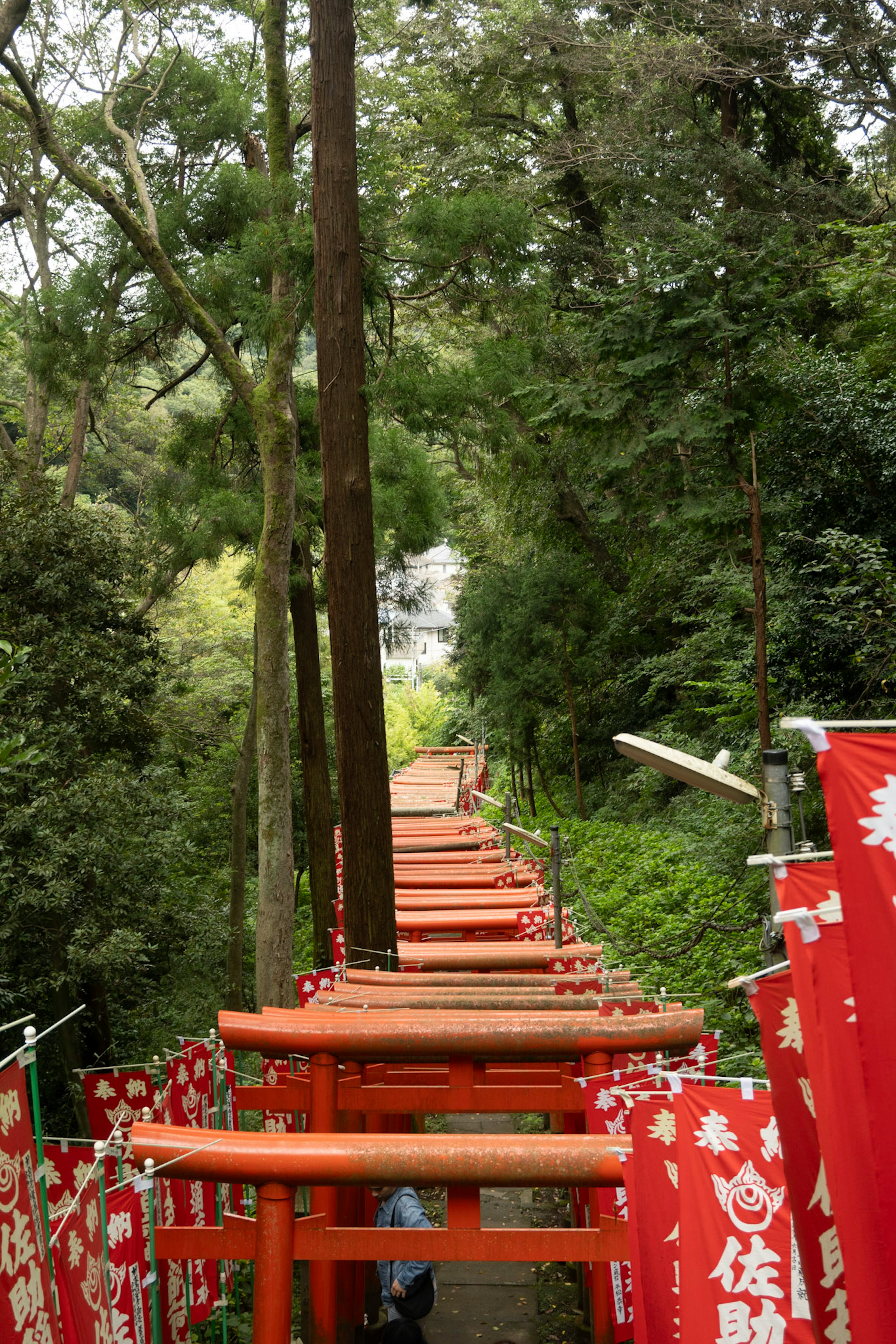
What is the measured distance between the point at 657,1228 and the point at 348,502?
4.99 metres

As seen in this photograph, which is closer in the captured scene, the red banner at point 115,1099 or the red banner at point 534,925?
the red banner at point 115,1099

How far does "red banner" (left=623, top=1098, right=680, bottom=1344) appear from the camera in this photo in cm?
351

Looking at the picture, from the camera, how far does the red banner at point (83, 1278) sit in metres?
3.42

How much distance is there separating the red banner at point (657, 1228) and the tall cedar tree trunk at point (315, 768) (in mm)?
10181

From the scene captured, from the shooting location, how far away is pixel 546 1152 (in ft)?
11.0

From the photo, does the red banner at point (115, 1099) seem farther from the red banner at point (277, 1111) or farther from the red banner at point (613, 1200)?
the red banner at point (613, 1200)

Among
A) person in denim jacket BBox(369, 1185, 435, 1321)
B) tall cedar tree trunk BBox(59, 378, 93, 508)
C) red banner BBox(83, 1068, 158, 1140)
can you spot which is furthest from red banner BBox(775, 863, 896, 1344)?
tall cedar tree trunk BBox(59, 378, 93, 508)

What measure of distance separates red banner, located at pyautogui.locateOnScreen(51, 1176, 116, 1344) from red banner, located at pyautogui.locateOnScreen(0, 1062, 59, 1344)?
2.32 feet

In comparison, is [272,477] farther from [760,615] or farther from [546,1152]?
[546,1152]

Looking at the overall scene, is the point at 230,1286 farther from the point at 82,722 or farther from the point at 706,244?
the point at 706,244

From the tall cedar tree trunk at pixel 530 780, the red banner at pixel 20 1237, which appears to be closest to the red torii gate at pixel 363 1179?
the red banner at pixel 20 1237

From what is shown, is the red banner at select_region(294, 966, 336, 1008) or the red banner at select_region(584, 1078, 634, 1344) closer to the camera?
the red banner at select_region(584, 1078, 634, 1344)

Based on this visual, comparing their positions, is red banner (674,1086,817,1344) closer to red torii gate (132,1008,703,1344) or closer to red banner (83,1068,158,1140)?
red torii gate (132,1008,703,1344)

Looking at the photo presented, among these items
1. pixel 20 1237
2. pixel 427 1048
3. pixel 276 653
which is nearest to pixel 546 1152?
pixel 427 1048
